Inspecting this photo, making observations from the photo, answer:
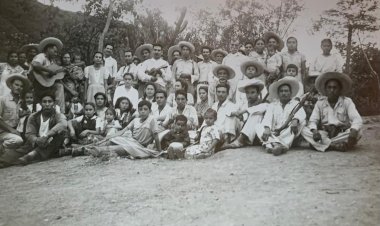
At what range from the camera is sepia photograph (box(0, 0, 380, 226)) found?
3.06 metres

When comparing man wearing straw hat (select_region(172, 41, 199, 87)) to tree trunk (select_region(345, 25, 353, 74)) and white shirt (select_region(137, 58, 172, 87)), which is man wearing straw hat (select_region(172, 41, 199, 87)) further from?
tree trunk (select_region(345, 25, 353, 74))

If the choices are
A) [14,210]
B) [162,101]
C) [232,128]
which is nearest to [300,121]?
[232,128]

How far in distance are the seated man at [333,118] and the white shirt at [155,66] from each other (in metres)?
2.34

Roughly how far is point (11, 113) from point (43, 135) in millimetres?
593

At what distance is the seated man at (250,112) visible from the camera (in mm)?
4668

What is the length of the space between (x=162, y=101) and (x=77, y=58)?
1.71 metres

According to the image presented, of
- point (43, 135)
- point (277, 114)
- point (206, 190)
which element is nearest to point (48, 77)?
point (43, 135)

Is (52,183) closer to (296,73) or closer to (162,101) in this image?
(162,101)

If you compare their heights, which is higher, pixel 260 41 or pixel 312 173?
pixel 260 41

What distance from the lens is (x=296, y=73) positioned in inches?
205

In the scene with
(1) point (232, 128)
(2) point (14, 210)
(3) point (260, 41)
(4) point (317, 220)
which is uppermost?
(3) point (260, 41)

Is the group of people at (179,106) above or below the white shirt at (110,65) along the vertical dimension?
below

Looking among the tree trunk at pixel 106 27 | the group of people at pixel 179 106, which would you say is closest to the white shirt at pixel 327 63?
the group of people at pixel 179 106

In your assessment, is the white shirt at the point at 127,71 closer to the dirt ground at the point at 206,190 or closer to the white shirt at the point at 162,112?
the white shirt at the point at 162,112
